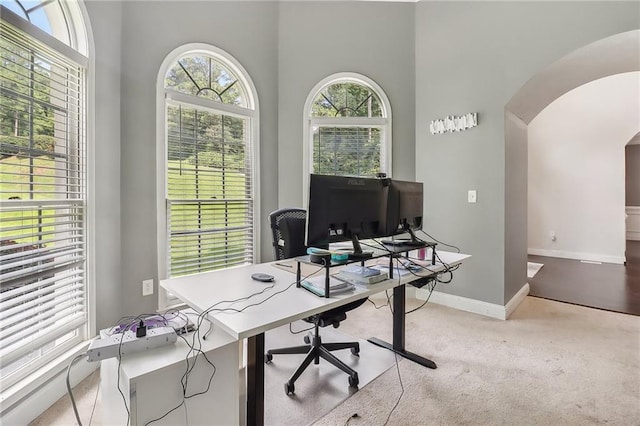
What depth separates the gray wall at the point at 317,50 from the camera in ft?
11.1

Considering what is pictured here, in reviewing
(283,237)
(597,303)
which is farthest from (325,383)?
(597,303)

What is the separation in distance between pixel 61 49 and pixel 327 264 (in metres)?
2.06

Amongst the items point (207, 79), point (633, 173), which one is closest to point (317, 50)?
point (207, 79)

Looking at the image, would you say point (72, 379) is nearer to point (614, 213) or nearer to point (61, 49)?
point (61, 49)

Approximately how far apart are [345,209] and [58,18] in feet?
7.07

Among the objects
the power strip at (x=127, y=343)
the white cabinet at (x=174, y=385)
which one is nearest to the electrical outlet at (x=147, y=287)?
the white cabinet at (x=174, y=385)

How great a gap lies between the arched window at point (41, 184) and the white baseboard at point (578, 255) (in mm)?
7089

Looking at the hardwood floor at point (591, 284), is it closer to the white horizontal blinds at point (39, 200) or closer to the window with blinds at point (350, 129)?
the window with blinds at point (350, 129)

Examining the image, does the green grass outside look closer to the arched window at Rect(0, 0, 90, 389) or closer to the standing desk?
the arched window at Rect(0, 0, 90, 389)

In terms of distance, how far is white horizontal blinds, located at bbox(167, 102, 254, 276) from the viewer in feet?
8.82

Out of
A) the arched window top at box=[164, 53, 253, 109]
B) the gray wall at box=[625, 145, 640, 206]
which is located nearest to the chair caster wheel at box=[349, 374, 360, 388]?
the arched window top at box=[164, 53, 253, 109]

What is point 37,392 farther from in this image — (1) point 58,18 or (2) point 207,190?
(1) point 58,18

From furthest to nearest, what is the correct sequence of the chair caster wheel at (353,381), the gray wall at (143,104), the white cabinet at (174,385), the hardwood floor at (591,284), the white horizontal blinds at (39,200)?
the hardwood floor at (591,284) → the gray wall at (143,104) → the chair caster wheel at (353,381) → the white horizontal blinds at (39,200) → the white cabinet at (174,385)

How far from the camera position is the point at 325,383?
6.13 ft
